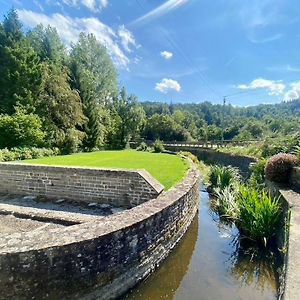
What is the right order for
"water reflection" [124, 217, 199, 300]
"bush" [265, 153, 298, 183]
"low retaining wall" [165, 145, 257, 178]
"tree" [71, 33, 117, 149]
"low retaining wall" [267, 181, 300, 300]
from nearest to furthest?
"low retaining wall" [267, 181, 300, 300], "water reflection" [124, 217, 199, 300], "bush" [265, 153, 298, 183], "low retaining wall" [165, 145, 257, 178], "tree" [71, 33, 117, 149]

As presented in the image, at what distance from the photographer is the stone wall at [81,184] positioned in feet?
30.6

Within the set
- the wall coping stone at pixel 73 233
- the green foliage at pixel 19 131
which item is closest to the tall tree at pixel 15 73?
the green foliage at pixel 19 131

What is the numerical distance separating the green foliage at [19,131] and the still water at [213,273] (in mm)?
16935

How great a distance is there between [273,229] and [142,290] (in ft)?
12.9

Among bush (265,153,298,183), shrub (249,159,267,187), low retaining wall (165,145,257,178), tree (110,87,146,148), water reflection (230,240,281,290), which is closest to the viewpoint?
water reflection (230,240,281,290)

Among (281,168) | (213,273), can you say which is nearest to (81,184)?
(213,273)

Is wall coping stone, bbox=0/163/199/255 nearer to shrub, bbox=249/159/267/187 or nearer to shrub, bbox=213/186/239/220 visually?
shrub, bbox=213/186/239/220

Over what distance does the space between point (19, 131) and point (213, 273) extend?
62.0ft

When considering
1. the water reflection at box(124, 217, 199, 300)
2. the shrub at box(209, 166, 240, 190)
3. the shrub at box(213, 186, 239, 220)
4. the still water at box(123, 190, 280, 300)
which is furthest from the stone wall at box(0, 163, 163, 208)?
the shrub at box(209, 166, 240, 190)

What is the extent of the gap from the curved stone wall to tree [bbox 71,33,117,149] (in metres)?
26.0

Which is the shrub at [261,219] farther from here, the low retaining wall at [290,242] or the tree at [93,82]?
the tree at [93,82]

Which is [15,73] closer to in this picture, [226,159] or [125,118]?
[125,118]

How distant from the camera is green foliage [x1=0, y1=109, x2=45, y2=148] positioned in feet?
68.1

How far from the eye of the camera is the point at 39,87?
84.7 feet
